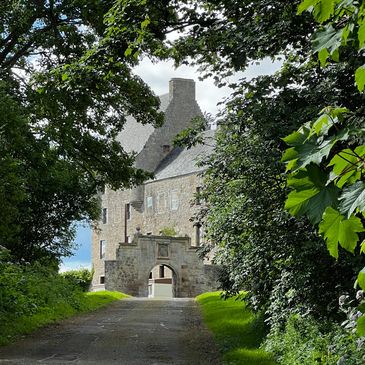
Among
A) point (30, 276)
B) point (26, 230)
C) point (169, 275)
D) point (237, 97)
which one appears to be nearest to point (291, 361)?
point (237, 97)

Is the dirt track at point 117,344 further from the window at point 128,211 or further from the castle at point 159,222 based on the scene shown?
the window at point 128,211

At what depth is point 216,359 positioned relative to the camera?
1359cm

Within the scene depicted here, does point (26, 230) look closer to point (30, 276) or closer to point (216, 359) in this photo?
point (30, 276)

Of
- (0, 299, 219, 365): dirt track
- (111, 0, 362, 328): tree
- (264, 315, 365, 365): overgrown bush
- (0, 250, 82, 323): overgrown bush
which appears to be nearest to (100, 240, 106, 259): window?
(0, 250, 82, 323): overgrown bush

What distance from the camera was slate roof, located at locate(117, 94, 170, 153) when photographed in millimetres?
73625

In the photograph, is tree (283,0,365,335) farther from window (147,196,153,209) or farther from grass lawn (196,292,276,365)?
window (147,196,153,209)

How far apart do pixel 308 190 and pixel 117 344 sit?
14096mm

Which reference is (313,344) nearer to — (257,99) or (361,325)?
(257,99)

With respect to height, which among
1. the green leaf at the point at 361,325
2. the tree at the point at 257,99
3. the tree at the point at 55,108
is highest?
the tree at the point at 55,108

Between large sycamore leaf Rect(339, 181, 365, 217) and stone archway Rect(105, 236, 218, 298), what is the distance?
51667 millimetres

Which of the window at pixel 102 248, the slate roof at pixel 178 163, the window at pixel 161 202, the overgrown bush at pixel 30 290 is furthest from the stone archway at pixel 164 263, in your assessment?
the window at pixel 102 248

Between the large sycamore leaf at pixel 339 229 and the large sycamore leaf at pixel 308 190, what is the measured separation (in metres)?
0.04

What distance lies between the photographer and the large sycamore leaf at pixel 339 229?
246cm

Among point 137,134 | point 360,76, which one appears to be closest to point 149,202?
point 137,134
